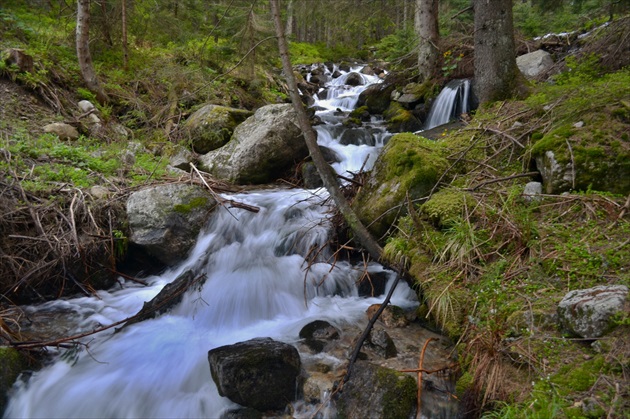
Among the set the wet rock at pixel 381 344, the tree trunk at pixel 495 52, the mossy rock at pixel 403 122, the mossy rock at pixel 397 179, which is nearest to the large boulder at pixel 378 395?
the wet rock at pixel 381 344

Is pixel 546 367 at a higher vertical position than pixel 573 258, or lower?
lower

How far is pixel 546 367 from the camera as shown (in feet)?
8.80

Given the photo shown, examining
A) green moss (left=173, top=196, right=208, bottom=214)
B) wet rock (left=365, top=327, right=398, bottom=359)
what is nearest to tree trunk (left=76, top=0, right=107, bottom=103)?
green moss (left=173, top=196, right=208, bottom=214)

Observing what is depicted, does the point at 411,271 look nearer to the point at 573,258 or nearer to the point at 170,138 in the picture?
the point at 573,258

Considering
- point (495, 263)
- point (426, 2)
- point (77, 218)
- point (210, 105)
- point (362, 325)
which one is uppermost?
point (426, 2)

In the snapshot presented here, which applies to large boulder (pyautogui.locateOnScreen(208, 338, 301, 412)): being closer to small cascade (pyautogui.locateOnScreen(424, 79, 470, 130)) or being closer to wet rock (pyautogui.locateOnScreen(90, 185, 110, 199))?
wet rock (pyautogui.locateOnScreen(90, 185, 110, 199))

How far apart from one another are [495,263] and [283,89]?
40.6ft

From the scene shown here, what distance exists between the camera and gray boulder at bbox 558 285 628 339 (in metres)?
2.60

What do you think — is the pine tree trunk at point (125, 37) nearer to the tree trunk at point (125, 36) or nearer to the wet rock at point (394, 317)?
the tree trunk at point (125, 36)

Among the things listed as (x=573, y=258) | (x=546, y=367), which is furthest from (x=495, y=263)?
(x=546, y=367)

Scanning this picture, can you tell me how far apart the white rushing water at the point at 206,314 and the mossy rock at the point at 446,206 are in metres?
1.09

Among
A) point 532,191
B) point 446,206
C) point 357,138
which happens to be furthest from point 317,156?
point 357,138

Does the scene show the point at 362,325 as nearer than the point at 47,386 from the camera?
No

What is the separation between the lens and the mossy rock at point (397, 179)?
5.02 metres
